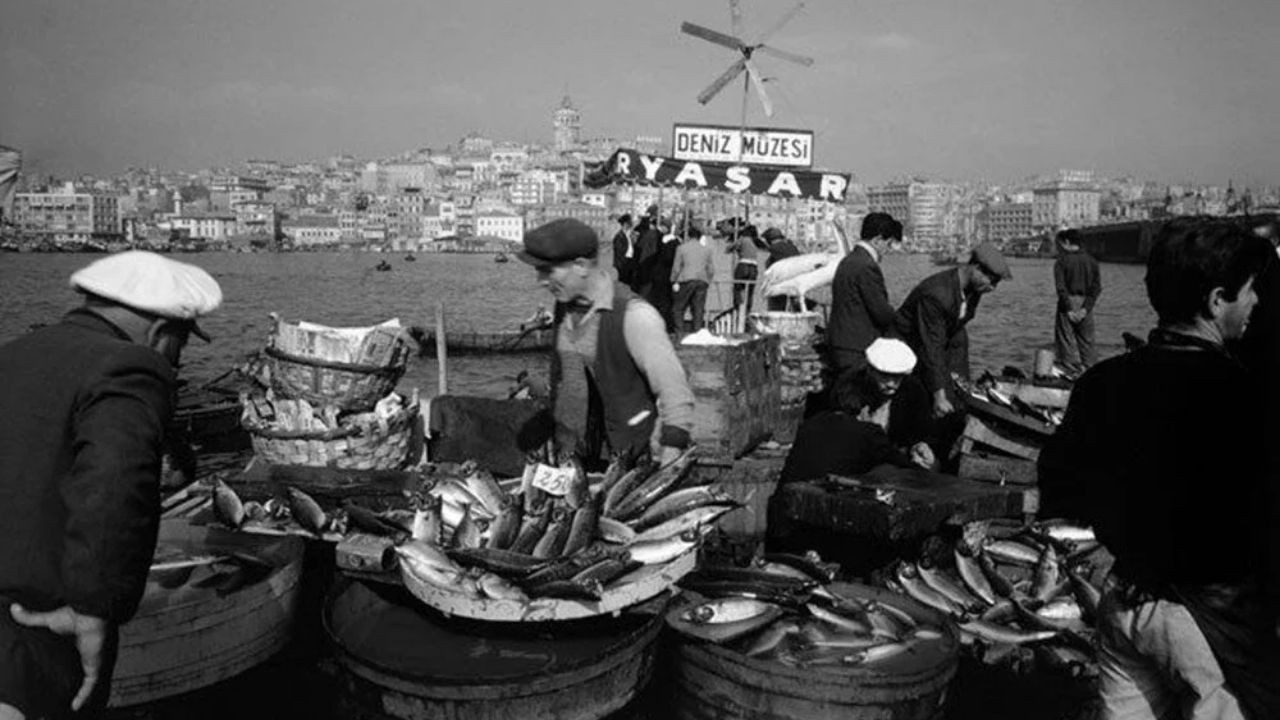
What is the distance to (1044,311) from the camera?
171ft

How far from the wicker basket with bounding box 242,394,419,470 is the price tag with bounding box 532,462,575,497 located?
2776 mm

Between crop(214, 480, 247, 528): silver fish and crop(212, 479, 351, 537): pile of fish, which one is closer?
crop(212, 479, 351, 537): pile of fish

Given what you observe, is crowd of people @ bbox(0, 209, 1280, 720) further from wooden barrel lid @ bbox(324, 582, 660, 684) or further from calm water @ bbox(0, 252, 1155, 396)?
calm water @ bbox(0, 252, 1155, 396)

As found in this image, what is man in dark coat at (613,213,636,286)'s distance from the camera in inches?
667

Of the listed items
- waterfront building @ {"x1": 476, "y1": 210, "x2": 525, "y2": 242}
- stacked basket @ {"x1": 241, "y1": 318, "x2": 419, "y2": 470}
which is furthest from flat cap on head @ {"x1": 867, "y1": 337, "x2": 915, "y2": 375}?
waterfront building @ {"x1": 476, "y1": 210, "x2": 525, "y2": 242}

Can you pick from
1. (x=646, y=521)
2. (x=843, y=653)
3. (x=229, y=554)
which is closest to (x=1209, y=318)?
(x=843, y=653)

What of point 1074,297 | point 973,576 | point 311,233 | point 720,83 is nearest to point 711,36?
point 720,83

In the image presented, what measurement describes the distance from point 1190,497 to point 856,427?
282cm

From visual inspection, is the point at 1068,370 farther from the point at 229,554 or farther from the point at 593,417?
the point at 229,554

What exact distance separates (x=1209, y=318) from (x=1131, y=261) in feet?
433

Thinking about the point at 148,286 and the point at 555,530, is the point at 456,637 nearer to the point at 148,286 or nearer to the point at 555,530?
the point at 555,530

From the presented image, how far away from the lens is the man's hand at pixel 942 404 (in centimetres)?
691

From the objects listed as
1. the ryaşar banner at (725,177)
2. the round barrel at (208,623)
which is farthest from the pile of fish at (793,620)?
the ryaşar banner at (725,177)

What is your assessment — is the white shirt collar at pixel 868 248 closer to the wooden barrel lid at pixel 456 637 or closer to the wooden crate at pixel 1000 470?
the wooden crate at pixel 1000 470
